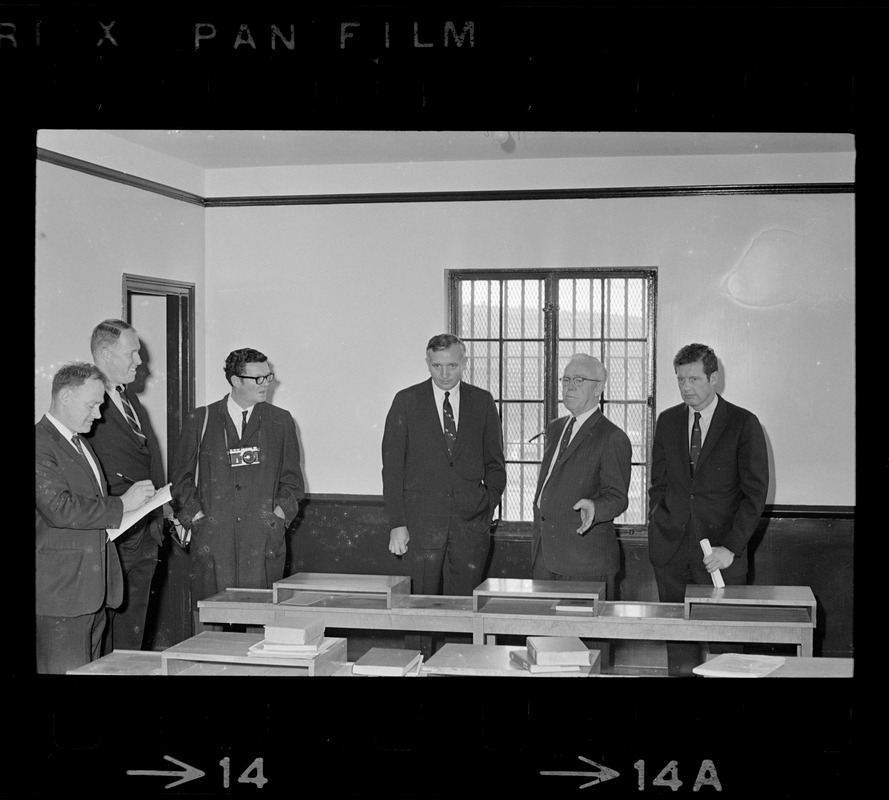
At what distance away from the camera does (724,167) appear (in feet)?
10.6

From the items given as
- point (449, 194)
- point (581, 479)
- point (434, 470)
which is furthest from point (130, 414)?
point (581, 479)

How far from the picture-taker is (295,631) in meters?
3.12

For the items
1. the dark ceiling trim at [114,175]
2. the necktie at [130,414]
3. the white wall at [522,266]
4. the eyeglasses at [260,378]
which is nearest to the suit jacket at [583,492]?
the white wall at [522,266]

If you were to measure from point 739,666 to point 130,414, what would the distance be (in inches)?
80.5

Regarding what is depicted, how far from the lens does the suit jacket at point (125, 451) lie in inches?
128

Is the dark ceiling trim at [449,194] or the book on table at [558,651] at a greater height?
the dark ceiling trim at [449,194]

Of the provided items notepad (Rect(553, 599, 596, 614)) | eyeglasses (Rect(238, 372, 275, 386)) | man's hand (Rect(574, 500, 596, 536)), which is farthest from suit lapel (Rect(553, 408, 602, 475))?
eyeglasses (Rect(238, 372, 275, 386))

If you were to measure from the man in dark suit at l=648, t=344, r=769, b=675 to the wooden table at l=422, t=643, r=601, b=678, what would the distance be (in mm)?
393

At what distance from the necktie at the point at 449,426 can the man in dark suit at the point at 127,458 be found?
36.8 inches

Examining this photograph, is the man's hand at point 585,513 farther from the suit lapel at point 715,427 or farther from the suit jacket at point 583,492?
the suit lapel at point 715,427

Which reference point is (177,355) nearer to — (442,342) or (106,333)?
(106,333)
